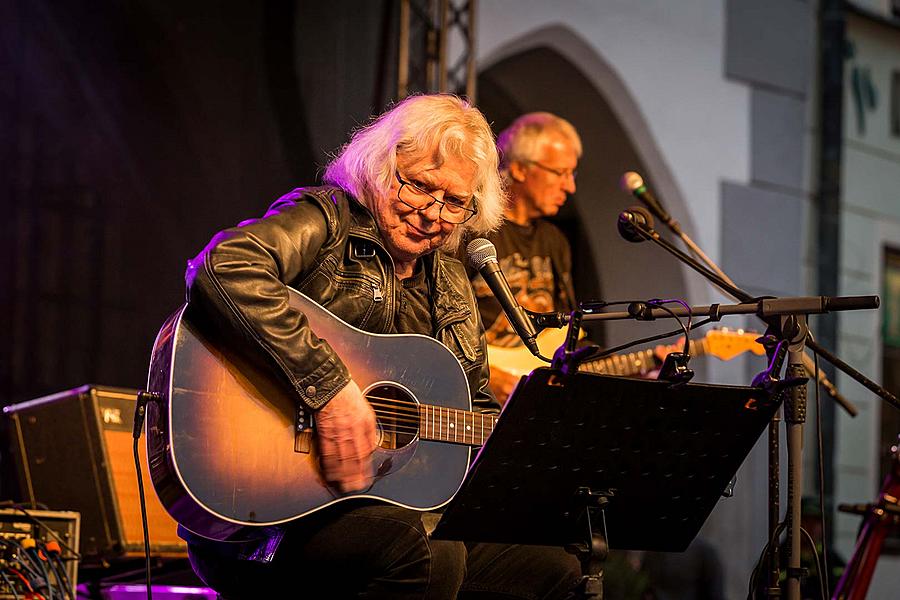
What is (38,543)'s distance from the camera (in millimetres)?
3203

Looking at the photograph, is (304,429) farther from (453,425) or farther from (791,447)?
(791,447)

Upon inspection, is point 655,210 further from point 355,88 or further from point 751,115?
point 751,115

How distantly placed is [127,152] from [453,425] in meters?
2.73

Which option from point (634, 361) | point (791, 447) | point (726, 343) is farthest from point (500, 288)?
point (726, 343)

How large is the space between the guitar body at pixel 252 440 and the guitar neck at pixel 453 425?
0.08ft

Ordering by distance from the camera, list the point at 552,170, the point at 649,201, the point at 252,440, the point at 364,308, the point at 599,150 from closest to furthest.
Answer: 1. the point at 252,440
2. the point at 364,308
3. the point at 649,201
4. the point at 552,170
5. the point at 599,150

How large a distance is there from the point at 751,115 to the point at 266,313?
557 cm

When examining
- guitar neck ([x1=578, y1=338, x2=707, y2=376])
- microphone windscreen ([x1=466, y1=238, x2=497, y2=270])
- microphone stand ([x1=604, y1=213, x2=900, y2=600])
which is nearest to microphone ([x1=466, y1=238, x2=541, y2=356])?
microphone windscreen ([x1=466, y1=238, x2=497, y2=270])

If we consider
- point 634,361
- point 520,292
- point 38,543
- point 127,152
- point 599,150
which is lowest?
point 38,543

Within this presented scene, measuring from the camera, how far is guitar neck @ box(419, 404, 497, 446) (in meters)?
2.79

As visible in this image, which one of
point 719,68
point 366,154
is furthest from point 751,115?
point 366,154

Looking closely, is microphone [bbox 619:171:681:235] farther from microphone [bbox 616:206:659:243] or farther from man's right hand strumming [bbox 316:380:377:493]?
man's right hand strumming [bbox 316:380:377:493]

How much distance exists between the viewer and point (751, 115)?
7.43m

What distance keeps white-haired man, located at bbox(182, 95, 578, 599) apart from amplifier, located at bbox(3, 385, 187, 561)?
101 centimetres
